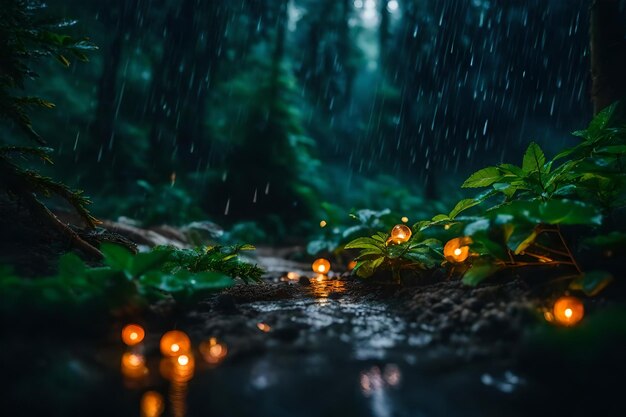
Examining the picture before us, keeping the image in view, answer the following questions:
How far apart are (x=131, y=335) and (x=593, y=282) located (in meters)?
2.46

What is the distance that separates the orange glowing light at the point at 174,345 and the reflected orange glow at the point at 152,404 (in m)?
0.36

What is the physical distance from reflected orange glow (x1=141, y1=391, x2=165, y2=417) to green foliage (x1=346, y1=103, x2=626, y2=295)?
184 cm

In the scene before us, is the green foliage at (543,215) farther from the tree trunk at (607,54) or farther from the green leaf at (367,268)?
the tree trunk at (607,54)

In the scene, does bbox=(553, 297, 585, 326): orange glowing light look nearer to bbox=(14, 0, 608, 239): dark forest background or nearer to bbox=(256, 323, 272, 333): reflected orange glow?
bbox=(256, 323, 272, 333): reflected orange glow

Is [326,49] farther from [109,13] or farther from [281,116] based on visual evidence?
[109,13]

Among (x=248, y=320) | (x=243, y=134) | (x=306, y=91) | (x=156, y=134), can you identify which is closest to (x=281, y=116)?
(x=243, y=134)

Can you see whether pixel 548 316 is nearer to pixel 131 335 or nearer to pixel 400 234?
pixel 400 234

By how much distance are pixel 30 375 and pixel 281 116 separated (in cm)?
1170

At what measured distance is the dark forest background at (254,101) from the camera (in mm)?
10750

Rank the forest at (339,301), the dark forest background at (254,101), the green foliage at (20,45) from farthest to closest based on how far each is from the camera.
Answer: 1. the dark forest background at (254,101)
2. the green foliage at (20,45)
3. the forest at (339,301)

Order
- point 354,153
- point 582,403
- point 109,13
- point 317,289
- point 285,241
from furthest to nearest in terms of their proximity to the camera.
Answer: point 354,153, point 285,241, point 109,13, point 317,289, point 582,403

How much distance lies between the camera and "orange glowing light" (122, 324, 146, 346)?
1831 mm

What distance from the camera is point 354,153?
19.1 meters

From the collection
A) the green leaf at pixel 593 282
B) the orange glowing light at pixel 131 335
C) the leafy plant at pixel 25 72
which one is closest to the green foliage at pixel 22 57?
the leafy plant at pixel 25 72
